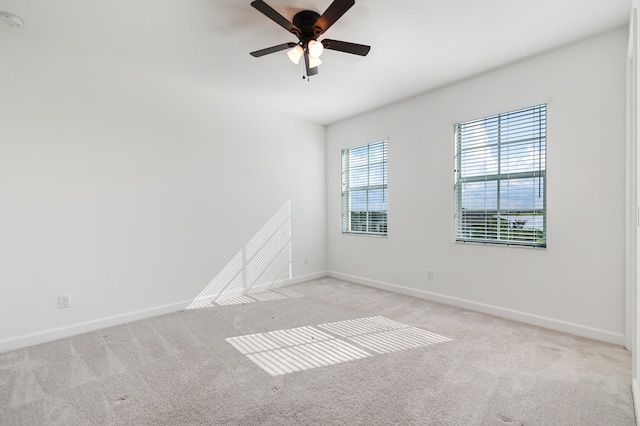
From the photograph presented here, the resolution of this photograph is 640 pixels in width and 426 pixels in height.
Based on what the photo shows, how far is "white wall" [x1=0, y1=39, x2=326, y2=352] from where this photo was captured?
2.70m

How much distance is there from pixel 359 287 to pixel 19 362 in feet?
12.4

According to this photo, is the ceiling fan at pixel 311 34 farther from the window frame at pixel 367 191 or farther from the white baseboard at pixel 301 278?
the white baseboard at pixel 301 278

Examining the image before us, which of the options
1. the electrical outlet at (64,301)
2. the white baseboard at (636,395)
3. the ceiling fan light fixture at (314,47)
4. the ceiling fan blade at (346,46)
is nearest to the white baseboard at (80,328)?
the electrical outlet at (64,301)

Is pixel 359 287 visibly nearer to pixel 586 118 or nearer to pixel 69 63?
pixel 586 118

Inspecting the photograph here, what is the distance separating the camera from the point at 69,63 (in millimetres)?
2947

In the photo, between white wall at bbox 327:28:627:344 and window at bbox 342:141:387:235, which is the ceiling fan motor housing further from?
window at bbox 342:141:387:235

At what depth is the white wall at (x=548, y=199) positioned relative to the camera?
8.81 feet

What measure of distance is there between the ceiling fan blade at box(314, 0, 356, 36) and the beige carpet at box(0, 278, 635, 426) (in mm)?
2537

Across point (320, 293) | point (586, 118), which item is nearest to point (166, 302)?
point (320, 293)

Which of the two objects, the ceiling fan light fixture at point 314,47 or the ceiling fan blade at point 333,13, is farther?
the ceiling fan light fixture at point 314,47

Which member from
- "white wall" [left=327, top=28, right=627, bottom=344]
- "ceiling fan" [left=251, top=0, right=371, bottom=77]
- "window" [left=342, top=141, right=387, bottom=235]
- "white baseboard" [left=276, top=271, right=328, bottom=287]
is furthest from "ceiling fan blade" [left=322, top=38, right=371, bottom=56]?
"white baseboard" [left=276, top=271, right=328, bottom=287]

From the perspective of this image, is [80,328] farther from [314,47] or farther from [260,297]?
[314,47]

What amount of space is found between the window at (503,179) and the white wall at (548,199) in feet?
0.33

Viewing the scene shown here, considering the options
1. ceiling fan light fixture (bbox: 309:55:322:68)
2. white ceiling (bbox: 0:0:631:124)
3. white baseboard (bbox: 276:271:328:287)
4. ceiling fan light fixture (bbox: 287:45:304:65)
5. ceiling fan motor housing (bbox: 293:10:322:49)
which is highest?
white ceiling (bbox: 0:0:631:124)
